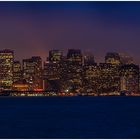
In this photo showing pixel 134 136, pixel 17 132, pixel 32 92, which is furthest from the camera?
pixel 32 92

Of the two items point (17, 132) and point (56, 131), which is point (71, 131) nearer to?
point (56, 131)

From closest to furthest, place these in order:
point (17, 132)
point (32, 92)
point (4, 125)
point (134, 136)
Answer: point (134, 136)
point (17, 132)
point (4, 125)
point (32, 92)

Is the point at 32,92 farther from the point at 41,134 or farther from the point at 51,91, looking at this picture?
the point at 41,134

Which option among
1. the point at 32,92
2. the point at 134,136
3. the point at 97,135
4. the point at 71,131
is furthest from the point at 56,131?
the point at 32,92

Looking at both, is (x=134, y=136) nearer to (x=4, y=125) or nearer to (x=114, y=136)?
(x=114, y=136)

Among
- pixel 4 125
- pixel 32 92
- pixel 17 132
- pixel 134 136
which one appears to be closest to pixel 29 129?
pixel 17 132

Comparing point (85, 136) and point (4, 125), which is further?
point (4, 125)

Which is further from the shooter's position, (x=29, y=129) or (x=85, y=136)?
(x=29, y=129)
